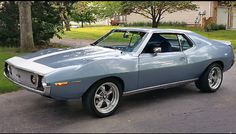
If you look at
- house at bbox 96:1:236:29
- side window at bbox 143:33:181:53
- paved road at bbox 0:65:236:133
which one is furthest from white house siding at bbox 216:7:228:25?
side window at bbox 143:33:181:53

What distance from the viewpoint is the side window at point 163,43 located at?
621 cm

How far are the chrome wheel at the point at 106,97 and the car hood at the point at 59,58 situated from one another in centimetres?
46

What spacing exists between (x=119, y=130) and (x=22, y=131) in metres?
1.31

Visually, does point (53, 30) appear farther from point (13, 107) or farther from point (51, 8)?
point (13, 107)

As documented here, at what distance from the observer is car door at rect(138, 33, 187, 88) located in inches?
233

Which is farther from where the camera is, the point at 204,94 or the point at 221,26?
the point at 221,26

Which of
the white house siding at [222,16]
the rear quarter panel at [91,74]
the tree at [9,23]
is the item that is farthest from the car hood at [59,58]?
the white house siding at [222,16]

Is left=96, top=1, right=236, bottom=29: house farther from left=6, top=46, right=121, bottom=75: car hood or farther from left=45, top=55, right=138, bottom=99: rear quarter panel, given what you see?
left=45, top=55, right=138, bottom=99: rear quarter panel

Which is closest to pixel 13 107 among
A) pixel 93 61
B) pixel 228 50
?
pixel 93 61

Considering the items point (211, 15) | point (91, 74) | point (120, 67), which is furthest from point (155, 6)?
point (211, 15)

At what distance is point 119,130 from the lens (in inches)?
194

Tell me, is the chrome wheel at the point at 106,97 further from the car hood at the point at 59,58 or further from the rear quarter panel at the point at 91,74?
the car hood at the point at 59,58

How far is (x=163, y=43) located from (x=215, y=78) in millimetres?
1568

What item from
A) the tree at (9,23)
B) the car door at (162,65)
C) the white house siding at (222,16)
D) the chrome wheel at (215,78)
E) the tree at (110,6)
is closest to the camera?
the tree at (110,6)
